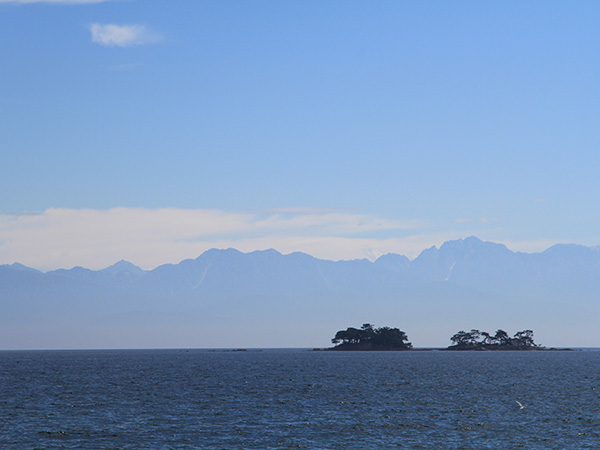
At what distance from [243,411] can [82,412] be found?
64.5 ft

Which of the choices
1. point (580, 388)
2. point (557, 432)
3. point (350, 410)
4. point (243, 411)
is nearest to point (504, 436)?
point (557, 432)

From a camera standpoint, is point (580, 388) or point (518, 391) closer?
point (518, 391)

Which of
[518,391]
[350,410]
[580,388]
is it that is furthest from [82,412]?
[580,388]

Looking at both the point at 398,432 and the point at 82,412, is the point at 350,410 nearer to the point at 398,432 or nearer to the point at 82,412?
the point at 398,432

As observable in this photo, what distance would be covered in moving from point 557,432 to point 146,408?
4999 cm

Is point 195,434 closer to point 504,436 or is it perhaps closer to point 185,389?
point 504,436

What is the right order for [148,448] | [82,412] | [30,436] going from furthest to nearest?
[82,412] → [30,436] → [148,448]

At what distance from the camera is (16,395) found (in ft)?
376

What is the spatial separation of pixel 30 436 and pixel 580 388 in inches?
3749

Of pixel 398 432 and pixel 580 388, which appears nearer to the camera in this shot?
pixel 398 432

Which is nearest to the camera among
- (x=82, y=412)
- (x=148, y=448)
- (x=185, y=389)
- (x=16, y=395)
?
(x=148, y=448)

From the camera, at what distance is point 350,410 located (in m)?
92.5

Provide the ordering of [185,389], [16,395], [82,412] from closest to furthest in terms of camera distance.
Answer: [82,412] < [16,395] < [185,389]

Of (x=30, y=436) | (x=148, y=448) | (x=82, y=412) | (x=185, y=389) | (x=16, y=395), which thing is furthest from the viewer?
(x=185, y=389)
